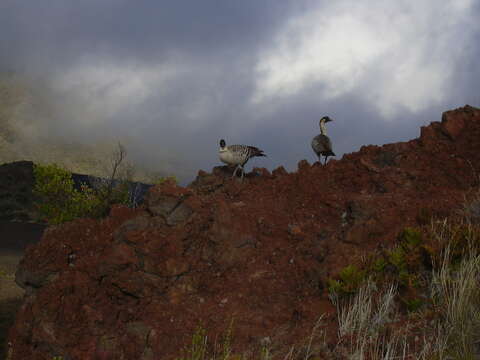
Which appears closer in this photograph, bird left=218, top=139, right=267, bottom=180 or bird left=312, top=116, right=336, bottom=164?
bird left=218, top=139, right=267, bottom=180

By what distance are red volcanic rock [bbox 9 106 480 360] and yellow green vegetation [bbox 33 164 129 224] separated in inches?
872

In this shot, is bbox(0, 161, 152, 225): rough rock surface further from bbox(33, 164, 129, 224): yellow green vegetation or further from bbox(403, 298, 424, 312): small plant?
bbox(403, 298, 424, 312): small plant

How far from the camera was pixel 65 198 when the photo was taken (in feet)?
106

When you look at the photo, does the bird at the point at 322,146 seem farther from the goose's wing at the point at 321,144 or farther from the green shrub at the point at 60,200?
the green shrub at the point at 60,200

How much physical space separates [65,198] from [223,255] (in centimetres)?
2775

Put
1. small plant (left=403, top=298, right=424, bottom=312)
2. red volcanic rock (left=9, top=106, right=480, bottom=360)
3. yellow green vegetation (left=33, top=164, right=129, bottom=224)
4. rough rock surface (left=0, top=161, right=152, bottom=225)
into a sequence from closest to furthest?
small plant (left=403, top=298, right=424, bottom=312)
red volcanic rock (left=9, top=106, right=480, bottom=360)
yellow green vegetation (left=33, top=164, right=129, bottom=224)
rough rock surface (left=0, top=161, right=152, bottom=225)

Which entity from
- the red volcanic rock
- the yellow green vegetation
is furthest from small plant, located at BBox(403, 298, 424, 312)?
the yellow green vegetation

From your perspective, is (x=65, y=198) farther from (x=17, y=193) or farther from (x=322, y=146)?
(x=17, y=193)

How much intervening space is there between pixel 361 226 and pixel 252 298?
2.46 metres

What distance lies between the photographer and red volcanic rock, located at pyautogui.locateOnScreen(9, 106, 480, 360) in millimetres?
7086

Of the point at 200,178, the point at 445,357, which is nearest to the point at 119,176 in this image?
the point at 200,178

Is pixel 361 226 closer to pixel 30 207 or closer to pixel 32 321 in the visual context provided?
pixel 32 321

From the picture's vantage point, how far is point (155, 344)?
7020 mm

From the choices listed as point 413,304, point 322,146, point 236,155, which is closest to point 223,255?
point 413,304
